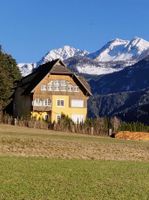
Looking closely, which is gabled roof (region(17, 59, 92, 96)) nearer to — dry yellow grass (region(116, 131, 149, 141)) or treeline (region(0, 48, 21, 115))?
treeline (region(0, 48, 21, 115))

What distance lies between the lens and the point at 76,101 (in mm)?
92625

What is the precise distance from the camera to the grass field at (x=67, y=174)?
1748cm

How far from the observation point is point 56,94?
9219 cm

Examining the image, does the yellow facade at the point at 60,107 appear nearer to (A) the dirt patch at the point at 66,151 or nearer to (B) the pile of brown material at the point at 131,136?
(B) the pile of brown material at the point at 131,136

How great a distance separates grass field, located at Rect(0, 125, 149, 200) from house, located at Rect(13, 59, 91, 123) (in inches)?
2110

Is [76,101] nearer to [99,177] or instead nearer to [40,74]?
[40,74]

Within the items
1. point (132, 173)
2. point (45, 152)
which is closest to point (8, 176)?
point (132, 173)

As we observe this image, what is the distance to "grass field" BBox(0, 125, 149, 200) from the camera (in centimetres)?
1748

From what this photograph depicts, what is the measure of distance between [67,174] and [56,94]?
→ 69.9m

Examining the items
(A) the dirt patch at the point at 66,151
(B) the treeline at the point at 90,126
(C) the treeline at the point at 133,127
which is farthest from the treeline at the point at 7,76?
(A) the dirt patch at the point at 66,151

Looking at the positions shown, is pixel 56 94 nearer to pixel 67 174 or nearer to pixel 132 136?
pixel 132 136

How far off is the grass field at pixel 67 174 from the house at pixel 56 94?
176 ft

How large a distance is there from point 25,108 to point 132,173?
7156cm

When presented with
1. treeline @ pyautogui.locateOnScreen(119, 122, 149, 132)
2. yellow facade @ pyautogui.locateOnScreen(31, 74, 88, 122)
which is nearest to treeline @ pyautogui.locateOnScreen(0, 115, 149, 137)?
treeline @ pyautogui.locateOnScreen(119, 122, 149, 132)
